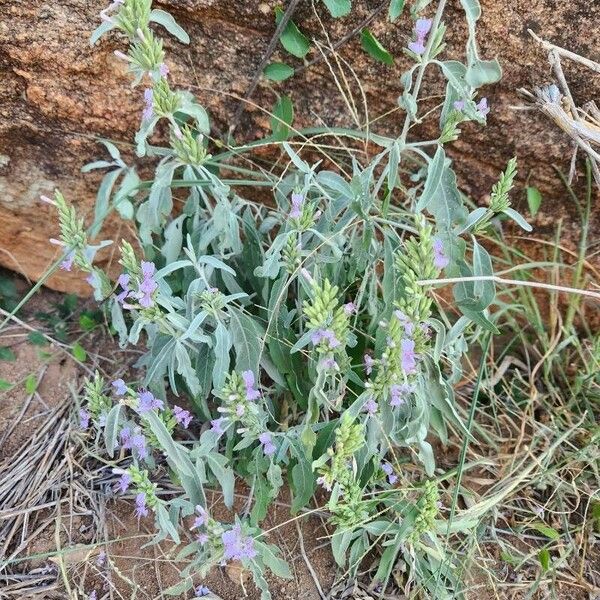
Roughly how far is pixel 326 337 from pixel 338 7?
83cm

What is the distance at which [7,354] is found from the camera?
6.99 ft

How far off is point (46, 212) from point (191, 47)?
70cm

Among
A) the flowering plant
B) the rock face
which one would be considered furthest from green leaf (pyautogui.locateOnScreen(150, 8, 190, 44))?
the rock face

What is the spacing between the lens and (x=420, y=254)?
52.7 inches

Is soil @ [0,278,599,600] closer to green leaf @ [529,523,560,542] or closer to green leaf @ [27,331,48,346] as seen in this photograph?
green leaf @ [529,523,560,542]

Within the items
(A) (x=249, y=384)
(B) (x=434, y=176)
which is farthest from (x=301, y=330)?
(B) (x=434, y=176)

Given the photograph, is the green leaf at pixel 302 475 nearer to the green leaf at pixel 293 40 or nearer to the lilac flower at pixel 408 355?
the lilac flower at pixel 408 355

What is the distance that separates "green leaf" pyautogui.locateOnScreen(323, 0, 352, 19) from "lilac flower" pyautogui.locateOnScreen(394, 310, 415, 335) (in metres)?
0.76

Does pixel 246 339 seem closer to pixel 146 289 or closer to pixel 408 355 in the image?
pixel 146 289

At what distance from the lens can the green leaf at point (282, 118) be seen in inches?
73.4

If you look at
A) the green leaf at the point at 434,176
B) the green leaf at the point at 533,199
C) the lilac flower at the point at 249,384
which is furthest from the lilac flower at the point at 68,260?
the green leaf at the point at 533,199

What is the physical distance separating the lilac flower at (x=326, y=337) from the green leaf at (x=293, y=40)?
805 millimetres

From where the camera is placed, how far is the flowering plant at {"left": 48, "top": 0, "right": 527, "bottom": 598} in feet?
4.71

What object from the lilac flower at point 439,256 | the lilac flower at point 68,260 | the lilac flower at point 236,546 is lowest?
the lilac flower at point 236,546
